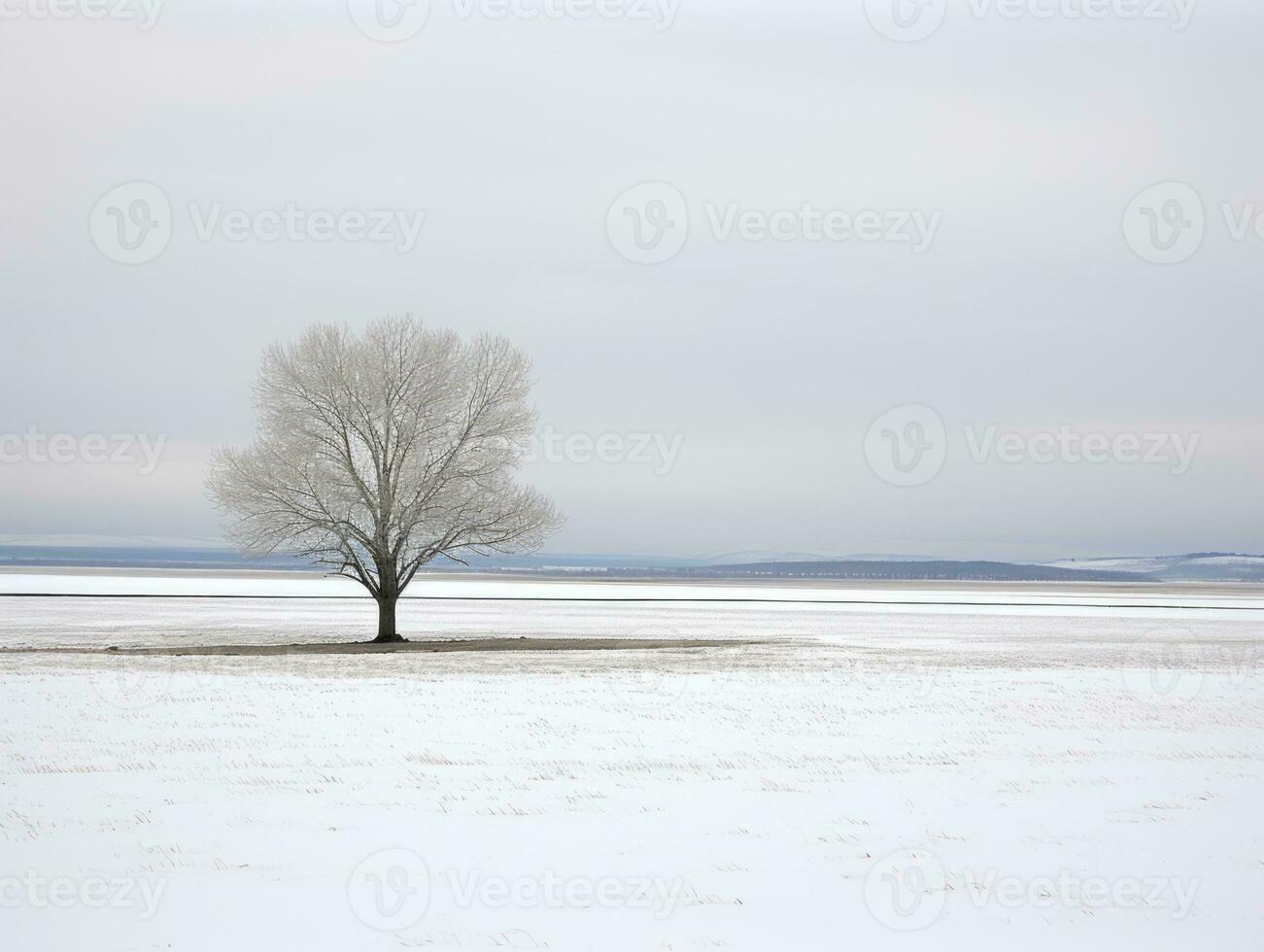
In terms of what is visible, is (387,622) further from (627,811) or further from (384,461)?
(627,811)

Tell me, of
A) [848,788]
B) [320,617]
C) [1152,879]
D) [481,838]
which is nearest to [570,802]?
[481,838]

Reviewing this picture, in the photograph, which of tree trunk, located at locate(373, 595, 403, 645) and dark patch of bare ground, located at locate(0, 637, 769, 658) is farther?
tree trunk, located at locate(373, 595, 403, 645)

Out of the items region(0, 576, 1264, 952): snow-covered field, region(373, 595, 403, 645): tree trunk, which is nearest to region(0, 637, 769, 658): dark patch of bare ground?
region(373, 595, 403, 645): tree trunk

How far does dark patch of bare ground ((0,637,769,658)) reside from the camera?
37.1 meters

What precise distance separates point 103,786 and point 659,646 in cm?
2765

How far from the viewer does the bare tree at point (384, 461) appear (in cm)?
4162

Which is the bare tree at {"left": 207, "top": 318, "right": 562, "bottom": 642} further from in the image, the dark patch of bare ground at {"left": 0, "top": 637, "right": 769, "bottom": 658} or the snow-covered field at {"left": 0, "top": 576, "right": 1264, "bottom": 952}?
the snow-covered field at {"left": 0, "top": 576, "right": 1264, "bottom": 952}

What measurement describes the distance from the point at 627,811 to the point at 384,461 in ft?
98.8

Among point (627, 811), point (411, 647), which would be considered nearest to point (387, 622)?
point (411, 647)

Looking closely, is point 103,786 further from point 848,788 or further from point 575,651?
point 575,651

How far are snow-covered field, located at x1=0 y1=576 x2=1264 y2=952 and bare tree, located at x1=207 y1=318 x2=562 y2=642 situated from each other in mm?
11843

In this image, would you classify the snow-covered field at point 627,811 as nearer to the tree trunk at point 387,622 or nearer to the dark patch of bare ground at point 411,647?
the dark patch of bare ground at point 411,647

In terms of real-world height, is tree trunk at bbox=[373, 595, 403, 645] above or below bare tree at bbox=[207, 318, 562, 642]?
below

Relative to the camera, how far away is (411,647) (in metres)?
40.1
